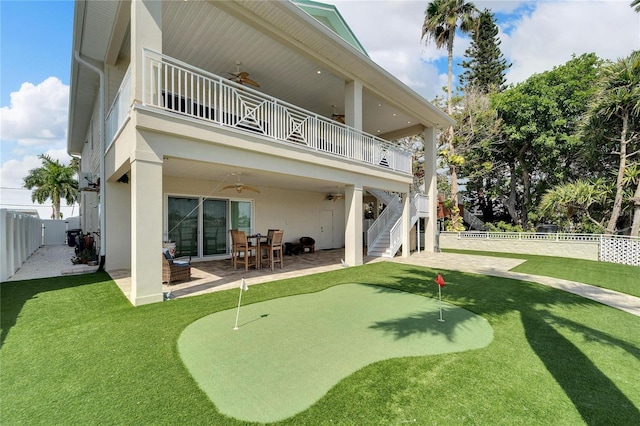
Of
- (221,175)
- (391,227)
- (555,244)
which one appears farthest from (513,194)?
(221,175)

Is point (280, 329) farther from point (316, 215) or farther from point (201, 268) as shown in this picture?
point (316, 215)

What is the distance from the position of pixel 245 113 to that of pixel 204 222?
5.08 metres

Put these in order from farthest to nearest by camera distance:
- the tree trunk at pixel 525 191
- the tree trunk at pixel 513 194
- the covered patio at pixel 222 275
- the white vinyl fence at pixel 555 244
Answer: the tree trunk at pixel 513 194 < the tree trunk at pixel 525 191 < the white vinyl fence at pixel 555 244 < the covered patio at pixel 222 275

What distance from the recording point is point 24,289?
615 cm

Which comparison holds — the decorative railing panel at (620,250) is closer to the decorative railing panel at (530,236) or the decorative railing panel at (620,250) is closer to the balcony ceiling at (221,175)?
the decorative railing panel at (530,236)

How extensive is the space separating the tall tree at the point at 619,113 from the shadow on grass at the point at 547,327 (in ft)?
32.4

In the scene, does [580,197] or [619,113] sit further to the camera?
[580,197]

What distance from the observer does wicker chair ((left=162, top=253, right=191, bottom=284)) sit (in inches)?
256

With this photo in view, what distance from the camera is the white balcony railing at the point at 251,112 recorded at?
5.32 metres

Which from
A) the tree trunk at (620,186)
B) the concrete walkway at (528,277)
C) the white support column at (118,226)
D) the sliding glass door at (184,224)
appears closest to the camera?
the concrete walkway at (528,277)

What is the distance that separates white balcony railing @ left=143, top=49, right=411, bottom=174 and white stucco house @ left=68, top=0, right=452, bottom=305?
0.16 ft

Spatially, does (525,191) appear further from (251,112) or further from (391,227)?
(251,112)

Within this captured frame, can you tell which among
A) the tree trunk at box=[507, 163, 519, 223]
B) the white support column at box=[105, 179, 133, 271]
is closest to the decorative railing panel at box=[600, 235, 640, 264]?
the tree trunk at box=[507, 163, 519, 223]

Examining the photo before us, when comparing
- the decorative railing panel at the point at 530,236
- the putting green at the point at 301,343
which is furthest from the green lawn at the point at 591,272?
the putting green at the point at 301,343
